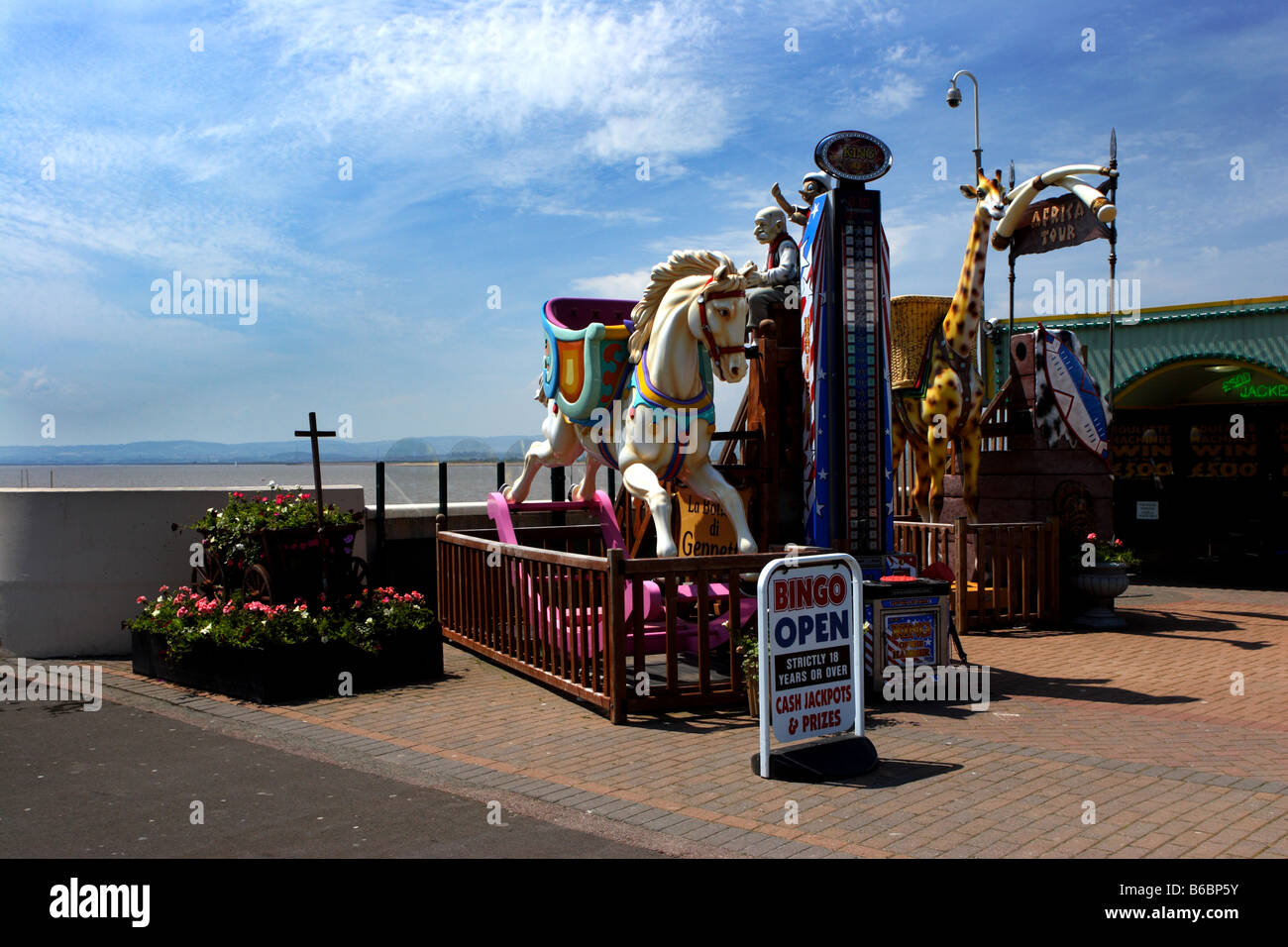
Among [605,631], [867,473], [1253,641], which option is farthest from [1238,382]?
[605,631]

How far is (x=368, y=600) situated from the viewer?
964 cm

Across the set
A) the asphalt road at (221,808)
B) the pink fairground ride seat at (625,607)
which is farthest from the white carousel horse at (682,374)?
the asphalt road at (221,808)

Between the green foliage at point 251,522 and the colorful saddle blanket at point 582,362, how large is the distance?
93.9 inches

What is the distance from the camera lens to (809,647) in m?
6.71

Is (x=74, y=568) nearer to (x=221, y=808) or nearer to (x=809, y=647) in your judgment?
(x=221, y=808)

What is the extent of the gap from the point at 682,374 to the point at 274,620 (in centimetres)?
392

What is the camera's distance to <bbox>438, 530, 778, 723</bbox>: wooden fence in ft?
25.6

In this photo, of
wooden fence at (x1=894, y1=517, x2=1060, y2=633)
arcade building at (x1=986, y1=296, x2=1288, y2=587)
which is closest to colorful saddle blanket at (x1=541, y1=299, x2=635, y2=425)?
wooden fence at (x1=894, y1=517, x2=1060, y2=633)

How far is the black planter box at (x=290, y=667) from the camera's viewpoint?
8.73 meters

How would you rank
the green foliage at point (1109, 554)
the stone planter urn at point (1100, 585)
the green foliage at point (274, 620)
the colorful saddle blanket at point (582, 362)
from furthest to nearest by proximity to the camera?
the green foliage at point (1109, 554), the stone planter urn at point (1100, 585), the colorful saddle blanket at point (582, 362), the green foliage at point (274, 620)

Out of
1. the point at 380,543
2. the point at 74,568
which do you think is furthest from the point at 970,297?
the point at 74,568

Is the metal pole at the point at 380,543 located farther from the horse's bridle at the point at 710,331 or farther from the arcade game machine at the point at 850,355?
the arcade game machine at the point at 850,355

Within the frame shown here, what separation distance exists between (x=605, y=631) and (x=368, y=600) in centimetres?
281

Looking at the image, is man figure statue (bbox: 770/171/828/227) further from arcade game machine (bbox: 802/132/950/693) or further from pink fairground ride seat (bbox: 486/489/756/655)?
pink fairground ride seat (bbox: 486/489/756/655)
